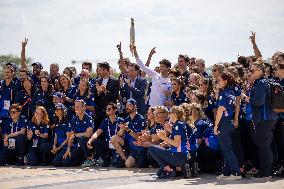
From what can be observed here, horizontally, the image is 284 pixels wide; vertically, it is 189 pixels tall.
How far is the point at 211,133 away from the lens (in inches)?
433

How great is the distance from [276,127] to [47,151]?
5.85 meters

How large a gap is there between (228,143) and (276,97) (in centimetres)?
115

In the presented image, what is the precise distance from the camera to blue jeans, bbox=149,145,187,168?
10430 millimetres

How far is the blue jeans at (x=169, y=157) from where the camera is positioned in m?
10.4

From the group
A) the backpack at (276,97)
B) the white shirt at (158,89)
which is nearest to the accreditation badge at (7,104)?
the white shirt at (158,89)

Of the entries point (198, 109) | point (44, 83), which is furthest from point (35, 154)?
point (198, 109)

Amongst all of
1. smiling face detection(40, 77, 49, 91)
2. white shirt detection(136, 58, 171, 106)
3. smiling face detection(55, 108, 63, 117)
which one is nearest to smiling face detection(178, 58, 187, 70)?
white shirt detection(136, 58, 171, 106)

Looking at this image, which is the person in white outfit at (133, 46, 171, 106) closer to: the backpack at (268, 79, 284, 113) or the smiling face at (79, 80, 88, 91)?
the smiling face at (79, 80, 88, 91)

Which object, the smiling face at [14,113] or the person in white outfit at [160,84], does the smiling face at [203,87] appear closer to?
the person in white outfit at [160,84]

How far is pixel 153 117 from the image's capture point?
12266 millimetres

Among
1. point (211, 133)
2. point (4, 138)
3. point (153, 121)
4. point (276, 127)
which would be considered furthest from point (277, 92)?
point (4, 138)

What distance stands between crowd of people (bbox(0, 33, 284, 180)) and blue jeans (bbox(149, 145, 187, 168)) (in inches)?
0.7

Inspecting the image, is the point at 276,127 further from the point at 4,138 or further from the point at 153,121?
the point at 4,138

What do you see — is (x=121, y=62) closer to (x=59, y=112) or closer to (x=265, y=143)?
(x=59, y=112)
